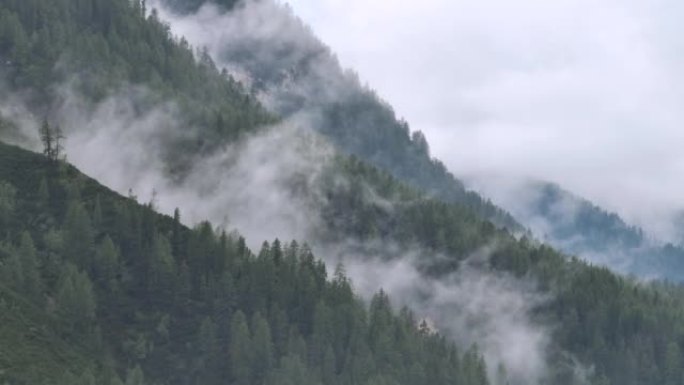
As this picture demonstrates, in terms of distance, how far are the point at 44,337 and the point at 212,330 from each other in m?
34.7

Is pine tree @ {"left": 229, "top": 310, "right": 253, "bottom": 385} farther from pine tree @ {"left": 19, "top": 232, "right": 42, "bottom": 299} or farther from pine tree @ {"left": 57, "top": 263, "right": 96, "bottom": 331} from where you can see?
pine tree @ {"left": 19, "top": 232, "right": 42, "bottom": 299}

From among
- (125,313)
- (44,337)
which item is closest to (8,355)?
(44,337)

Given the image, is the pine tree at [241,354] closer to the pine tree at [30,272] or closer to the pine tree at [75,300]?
the pine tree at [75,300]

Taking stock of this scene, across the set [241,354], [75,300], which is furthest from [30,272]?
[241,354]

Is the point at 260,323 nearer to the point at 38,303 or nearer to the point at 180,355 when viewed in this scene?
the point at 180,355

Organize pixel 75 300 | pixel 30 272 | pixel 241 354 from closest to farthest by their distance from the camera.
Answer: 1. pixel 75 300
2. pixel 30 272
3. pixel 241 354

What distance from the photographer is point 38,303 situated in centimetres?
18112

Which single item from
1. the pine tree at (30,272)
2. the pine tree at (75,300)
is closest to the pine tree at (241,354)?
the pine tree at (75,300)

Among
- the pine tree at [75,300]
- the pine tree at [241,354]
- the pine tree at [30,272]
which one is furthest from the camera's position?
the pine tree at [241,354]

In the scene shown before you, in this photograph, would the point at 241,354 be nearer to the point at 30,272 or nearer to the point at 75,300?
the point at 75,300

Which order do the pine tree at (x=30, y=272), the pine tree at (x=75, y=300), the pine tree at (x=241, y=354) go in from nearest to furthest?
the pine tree at (x=75, y=300) < the pine tree at (x=30, y=272) < the pine tree at (x=241, y=354)

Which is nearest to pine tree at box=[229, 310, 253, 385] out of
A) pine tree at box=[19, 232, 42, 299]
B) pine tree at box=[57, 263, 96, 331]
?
pine tree at box=[57, 263, 96, 331]

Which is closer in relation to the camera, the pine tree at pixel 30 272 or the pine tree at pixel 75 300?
the pine tree at pixel 75 300

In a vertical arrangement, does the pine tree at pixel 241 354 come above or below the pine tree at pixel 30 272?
below
